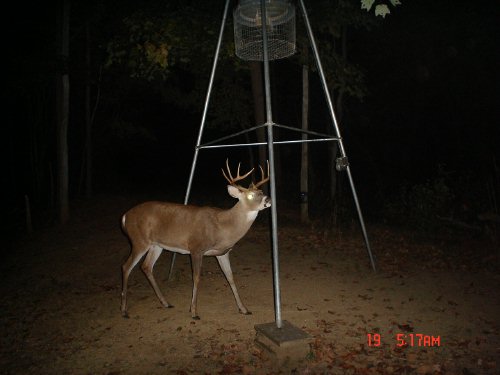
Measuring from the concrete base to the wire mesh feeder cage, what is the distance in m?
3.13

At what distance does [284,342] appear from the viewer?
3.88 meters

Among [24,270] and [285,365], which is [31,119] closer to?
[24,270]

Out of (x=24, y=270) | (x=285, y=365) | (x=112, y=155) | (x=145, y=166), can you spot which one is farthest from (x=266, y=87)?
(x=145, y=166)

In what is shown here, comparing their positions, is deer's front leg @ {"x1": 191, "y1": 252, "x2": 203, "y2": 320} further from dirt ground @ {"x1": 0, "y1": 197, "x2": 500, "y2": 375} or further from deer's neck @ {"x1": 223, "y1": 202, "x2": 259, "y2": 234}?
deer's neck @ {"x1": 223, "y1": 202, "x2": 259, "y2": 234}

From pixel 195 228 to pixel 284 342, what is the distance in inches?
83.0

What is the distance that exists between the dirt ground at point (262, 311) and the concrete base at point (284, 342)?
0.07 meters

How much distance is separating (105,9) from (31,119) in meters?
7.72

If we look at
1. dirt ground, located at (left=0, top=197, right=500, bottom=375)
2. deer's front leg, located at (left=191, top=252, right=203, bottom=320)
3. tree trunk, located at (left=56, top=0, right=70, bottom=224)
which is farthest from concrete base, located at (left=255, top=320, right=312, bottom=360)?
tree trunk, located at (left=56, top=0, right=70, bottom=224)

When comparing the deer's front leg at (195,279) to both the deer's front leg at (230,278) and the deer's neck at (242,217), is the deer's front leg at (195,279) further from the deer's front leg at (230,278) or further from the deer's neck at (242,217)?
the deer's neck at (242,217)
